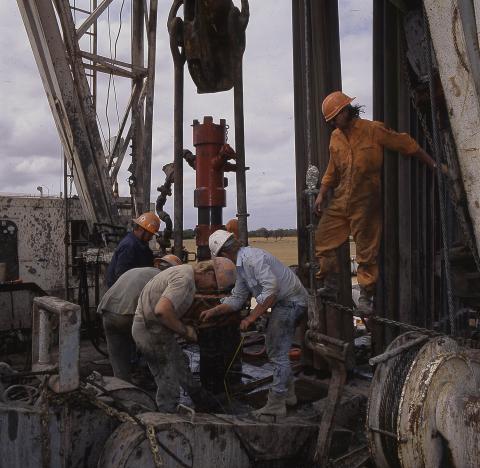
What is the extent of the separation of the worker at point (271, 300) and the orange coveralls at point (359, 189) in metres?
0.69

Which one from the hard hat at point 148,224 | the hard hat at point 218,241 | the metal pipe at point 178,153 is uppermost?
the metal pipe at point 178,153

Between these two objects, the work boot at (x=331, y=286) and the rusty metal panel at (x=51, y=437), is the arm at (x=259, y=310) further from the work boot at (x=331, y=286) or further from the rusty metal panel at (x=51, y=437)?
the rusty metal panel at (x=51, y=437)

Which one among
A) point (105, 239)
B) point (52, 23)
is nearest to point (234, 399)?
point (105, 239)

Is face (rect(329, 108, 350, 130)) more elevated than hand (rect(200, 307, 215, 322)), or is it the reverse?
face (rect(329, 108, 350, 130))

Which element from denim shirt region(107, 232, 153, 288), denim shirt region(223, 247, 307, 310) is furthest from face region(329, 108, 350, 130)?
denim shirt region(107, 232, 153, 288)

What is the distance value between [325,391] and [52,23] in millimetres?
6040

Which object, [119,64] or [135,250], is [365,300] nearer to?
[135,250]

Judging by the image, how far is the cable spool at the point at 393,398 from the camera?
8.84 ft

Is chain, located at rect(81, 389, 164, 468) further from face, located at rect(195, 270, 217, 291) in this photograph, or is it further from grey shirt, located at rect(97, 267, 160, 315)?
grey shirt, located at rect(97, 267, 160, 315)

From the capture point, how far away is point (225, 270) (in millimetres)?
4234

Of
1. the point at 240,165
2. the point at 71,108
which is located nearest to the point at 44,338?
the point at 240,165

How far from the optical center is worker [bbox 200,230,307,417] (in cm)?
427

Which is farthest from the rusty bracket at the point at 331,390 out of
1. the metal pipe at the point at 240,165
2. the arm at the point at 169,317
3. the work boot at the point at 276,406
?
the metal pipe at the point at 240,165

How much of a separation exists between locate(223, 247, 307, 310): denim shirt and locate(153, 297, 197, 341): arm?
41cm
